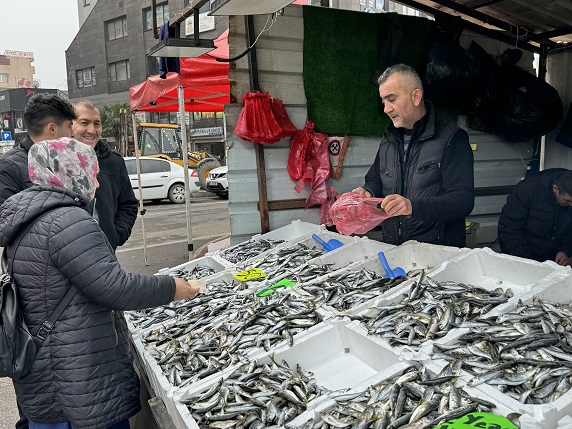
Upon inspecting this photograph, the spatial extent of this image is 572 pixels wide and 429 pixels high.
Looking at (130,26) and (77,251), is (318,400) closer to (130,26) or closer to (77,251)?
(77,251)

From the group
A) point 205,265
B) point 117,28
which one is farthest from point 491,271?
point 117,28

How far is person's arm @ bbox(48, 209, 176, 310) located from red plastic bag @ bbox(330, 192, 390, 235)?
6.18ft

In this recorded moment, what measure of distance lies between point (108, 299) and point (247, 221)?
3.63 metres

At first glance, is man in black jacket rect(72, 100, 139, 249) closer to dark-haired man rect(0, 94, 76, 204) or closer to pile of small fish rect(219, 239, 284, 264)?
dark-haired man rect(0, 94, 76, 204)

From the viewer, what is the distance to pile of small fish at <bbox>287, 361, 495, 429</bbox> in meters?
1.82

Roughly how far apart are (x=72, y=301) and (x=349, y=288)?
184 centimetres

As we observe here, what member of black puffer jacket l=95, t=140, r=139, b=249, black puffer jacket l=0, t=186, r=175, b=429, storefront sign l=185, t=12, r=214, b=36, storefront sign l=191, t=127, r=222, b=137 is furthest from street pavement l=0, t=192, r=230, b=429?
storefront sign l=191, t=127, r=222, b=137

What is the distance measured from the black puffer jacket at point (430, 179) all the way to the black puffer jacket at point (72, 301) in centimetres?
211

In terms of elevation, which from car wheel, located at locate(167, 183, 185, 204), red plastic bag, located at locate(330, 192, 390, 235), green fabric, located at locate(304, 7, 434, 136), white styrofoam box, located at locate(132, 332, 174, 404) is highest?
green fabric, located at locate(304, 7, 434, 136)

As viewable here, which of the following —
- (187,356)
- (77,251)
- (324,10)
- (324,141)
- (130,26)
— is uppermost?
(130,26)

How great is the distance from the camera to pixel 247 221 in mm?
5750

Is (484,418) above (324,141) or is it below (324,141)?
below

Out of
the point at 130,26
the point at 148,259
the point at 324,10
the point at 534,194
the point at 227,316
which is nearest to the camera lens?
the point at 227,316

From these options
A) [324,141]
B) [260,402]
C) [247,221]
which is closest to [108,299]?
[260,402]
